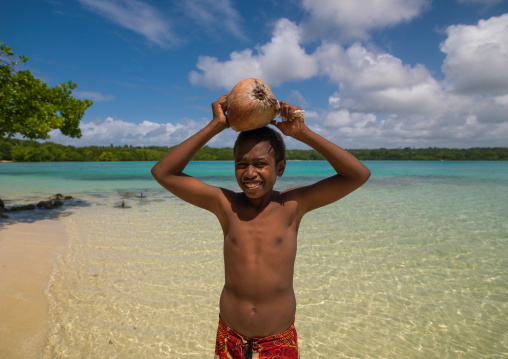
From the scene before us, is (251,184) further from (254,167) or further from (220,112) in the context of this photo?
(220,112)

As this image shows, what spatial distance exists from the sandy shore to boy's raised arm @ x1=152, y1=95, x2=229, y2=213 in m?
2.78

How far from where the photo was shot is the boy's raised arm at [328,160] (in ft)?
6.07

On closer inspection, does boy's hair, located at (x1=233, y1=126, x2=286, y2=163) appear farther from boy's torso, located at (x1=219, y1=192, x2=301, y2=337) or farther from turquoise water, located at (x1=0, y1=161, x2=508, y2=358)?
turquoise water, located at (x1=0, y1=161, x2=508, y2=358)

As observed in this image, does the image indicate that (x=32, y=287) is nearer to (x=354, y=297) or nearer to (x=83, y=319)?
(x=83, y=319)

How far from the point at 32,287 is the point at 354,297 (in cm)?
506

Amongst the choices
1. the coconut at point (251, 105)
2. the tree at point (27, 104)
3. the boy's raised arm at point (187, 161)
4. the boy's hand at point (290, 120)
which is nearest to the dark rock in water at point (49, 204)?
the tree at point (27, 104)

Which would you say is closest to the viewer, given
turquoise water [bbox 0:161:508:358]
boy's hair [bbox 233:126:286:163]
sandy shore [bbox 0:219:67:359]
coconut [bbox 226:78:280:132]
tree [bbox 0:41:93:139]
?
coconut [bbox 226:78:280:132]

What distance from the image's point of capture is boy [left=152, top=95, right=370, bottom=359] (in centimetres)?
187

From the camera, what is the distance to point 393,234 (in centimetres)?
884

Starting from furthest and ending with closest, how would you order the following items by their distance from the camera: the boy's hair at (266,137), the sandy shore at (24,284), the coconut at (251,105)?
the sandy shore at (24,284) < the boy's hair at (266,137) < the coconut at (251,105)

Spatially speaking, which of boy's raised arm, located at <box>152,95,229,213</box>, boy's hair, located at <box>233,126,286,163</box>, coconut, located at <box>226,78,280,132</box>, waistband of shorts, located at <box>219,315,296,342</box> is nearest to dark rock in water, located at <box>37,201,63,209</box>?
boy's raised arm, located at <box>152,95,229,213</box>

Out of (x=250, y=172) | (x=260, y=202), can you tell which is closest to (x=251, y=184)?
(x=250, y=172)

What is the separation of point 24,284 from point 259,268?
479 centimetres

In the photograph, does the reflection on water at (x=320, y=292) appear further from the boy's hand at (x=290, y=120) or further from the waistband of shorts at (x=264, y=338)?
the boy's hand at (x=290, y=120)
